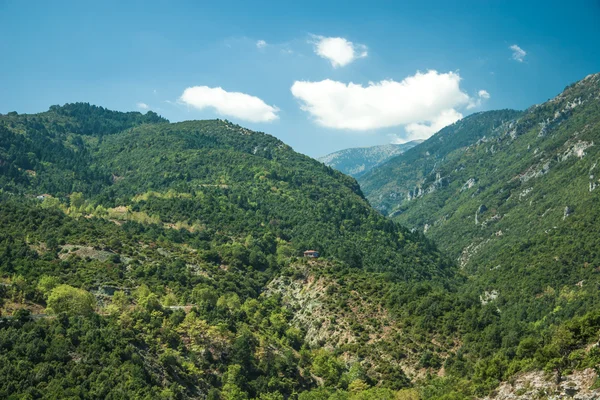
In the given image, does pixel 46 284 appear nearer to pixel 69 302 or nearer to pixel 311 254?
pixel 69 302

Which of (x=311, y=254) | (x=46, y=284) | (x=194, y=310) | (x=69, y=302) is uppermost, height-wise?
(x=46, y=284)

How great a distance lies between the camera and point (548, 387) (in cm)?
5241

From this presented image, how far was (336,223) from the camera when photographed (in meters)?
195

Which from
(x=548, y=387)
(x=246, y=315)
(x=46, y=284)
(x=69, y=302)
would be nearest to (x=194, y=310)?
(x=246, y=315)

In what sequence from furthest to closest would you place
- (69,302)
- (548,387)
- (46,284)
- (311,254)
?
(311,254), (46,284), (69,302), (548,387)

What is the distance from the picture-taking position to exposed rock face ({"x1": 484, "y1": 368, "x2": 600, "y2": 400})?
48.5 m

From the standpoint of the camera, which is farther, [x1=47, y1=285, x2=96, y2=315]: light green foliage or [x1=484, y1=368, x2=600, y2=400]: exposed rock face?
[x1=47, y1=285, x2=96, y2=315]: light green foliage

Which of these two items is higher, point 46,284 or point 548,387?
point 46,284

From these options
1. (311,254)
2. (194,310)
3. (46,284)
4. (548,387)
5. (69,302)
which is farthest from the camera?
(311,254)

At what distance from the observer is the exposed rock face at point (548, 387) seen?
48.5 meters

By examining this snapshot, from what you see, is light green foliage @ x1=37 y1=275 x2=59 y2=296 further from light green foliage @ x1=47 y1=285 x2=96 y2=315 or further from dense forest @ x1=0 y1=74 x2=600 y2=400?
light green foliage @ x1=47 y1=285 x2=96 y2=315

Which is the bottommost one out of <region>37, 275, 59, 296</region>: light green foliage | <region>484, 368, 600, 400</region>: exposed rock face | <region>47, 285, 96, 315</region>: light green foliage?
<region>484, 368, 600, 400</region>: exposed rock face

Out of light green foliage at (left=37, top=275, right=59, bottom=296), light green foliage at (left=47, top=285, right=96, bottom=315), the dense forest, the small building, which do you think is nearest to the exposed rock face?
the dense forest

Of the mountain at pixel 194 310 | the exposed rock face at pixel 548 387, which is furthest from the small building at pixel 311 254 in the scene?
the exposed rock face at pixel 548 387
